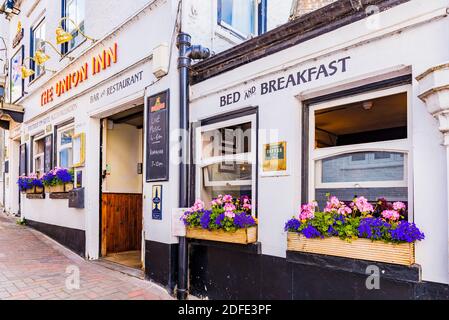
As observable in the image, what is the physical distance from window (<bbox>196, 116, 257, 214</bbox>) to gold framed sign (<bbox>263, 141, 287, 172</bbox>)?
8.7 inches

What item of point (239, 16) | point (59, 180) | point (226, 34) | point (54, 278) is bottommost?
point (54, 278)

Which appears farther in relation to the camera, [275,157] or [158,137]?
[158,137]

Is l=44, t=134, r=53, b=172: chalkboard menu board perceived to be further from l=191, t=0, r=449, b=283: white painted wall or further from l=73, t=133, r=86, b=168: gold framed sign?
l=191, t=0, r=449, b=283: white painted wall

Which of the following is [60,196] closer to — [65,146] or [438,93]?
[65,146]

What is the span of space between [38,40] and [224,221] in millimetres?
9023

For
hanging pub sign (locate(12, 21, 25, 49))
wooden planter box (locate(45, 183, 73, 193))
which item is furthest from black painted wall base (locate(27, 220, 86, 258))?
hanging pub sign (locate(12, 21, 25, 49))

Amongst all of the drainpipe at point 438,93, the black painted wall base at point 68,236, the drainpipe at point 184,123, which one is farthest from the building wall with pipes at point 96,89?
the drainpipe at point 438,93

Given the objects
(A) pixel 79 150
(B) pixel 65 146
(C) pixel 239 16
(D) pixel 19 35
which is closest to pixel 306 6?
(C) pixel 239 16

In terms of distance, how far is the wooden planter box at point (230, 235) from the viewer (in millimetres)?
4062

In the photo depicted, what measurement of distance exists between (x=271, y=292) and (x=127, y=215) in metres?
4.60

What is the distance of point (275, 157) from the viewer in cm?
403

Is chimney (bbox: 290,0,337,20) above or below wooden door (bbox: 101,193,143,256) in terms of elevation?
above

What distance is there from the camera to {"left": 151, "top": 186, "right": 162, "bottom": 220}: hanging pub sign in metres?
5.33

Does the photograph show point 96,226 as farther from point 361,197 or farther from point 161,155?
point 361,197
